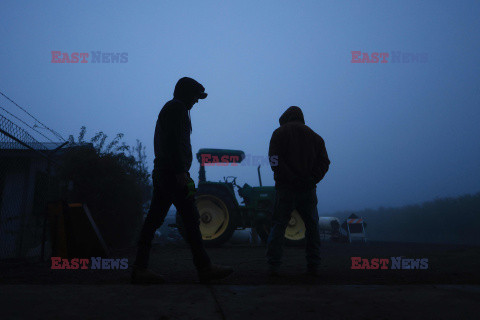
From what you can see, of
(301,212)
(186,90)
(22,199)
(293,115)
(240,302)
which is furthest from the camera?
(22,199)

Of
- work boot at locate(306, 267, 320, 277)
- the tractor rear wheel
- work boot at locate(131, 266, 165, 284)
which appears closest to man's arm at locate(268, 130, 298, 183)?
work boot at locate(306, 267, 320, 277)

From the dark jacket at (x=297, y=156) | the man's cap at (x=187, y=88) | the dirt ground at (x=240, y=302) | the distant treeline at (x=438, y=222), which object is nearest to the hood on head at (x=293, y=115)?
the dark jacket at (x=297, y=156)

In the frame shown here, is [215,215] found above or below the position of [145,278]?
above

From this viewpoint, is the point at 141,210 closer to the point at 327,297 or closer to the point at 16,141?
the point at 16,141

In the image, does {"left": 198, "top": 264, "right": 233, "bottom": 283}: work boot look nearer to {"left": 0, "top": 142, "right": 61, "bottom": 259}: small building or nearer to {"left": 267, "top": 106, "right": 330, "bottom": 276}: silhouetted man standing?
{"left": 267, "top": 106, "right": 330, "bottom": 276}: silhouetted man standing

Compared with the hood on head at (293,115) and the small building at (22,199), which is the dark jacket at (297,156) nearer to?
the hood on head at (293,115)

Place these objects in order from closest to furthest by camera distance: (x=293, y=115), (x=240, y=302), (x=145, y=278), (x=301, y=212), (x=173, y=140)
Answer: (x=240, y=302), (x=145, y=278), (x=173, y=140), (x=301, y=212), (x=293, y=115)

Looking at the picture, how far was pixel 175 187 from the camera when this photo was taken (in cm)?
260

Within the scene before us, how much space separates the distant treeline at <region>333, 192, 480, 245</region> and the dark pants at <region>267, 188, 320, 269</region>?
17.6 m

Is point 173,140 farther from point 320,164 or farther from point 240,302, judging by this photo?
point 320,164

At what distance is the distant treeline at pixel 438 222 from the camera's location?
18391 millimetres

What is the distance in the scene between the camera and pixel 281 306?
168cm

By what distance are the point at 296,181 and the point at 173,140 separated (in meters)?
1.31

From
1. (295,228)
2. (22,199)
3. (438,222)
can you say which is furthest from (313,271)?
(438,222)
